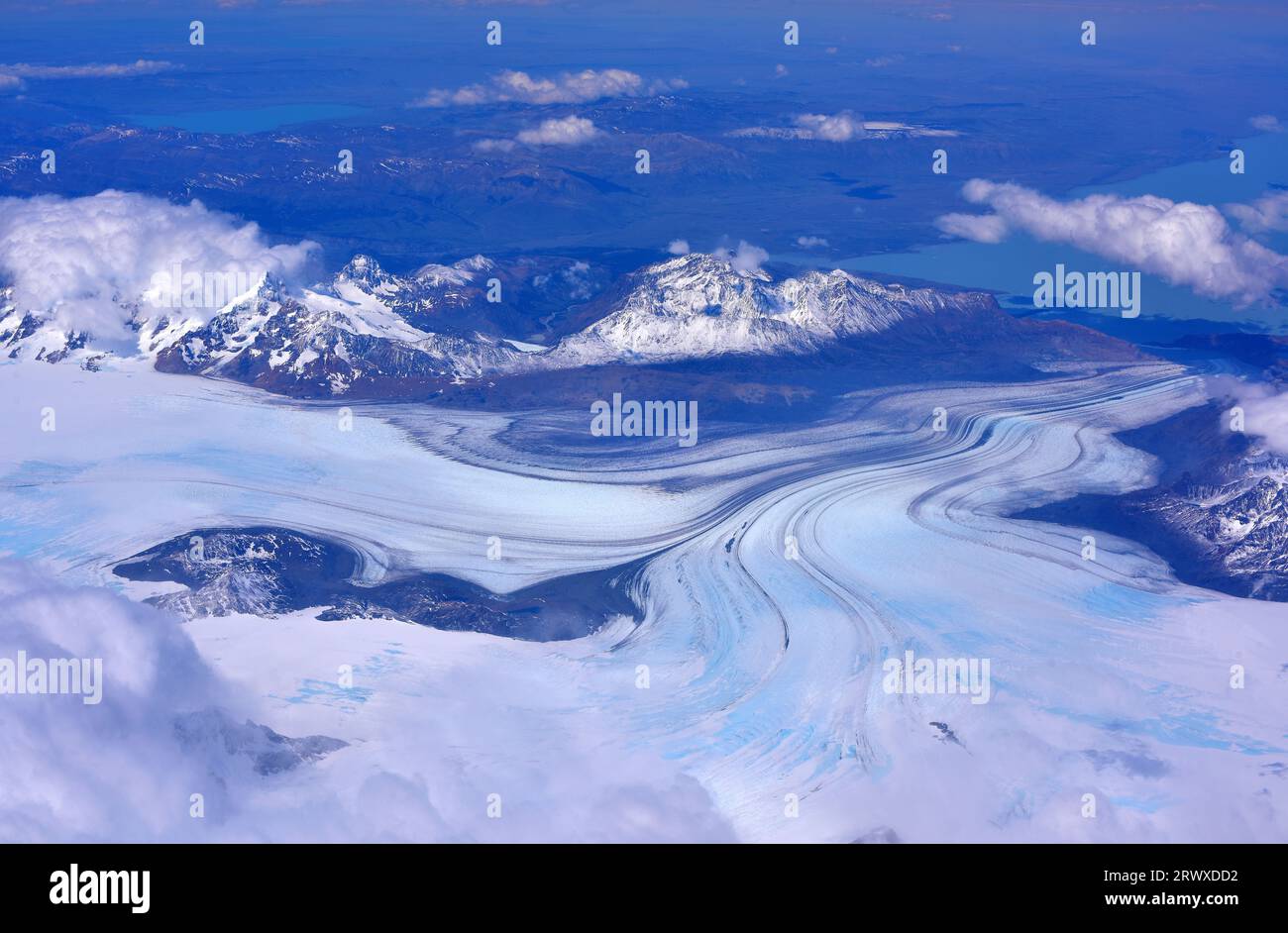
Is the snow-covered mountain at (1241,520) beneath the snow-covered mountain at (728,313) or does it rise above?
beneath

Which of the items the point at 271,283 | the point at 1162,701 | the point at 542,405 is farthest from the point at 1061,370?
the point at 271,283

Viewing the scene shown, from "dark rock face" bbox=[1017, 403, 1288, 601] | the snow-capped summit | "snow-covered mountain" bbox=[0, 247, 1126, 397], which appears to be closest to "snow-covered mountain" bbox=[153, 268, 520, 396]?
"snow-covered mountain" bbox=[0, 247, 1126, 397]

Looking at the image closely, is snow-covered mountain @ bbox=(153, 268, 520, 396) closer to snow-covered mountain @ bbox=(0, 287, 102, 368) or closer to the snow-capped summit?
snow-covered mountain @ bbox=(0, 287, 102, 368)

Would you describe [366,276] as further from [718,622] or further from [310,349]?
[718,622]

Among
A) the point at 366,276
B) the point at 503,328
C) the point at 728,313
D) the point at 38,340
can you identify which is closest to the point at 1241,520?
the point at 728,313

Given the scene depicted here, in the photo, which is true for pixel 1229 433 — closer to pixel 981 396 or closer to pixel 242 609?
pixel 981 396

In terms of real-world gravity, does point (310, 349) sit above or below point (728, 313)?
below

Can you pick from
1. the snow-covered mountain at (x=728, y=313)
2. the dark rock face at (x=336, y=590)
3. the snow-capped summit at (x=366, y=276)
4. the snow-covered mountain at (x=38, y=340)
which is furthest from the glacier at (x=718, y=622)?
the snow-capped summit at (x=366, y=276)

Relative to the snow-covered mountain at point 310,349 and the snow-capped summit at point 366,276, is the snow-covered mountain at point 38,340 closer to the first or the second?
the snow-covered mountain at point 310,349
